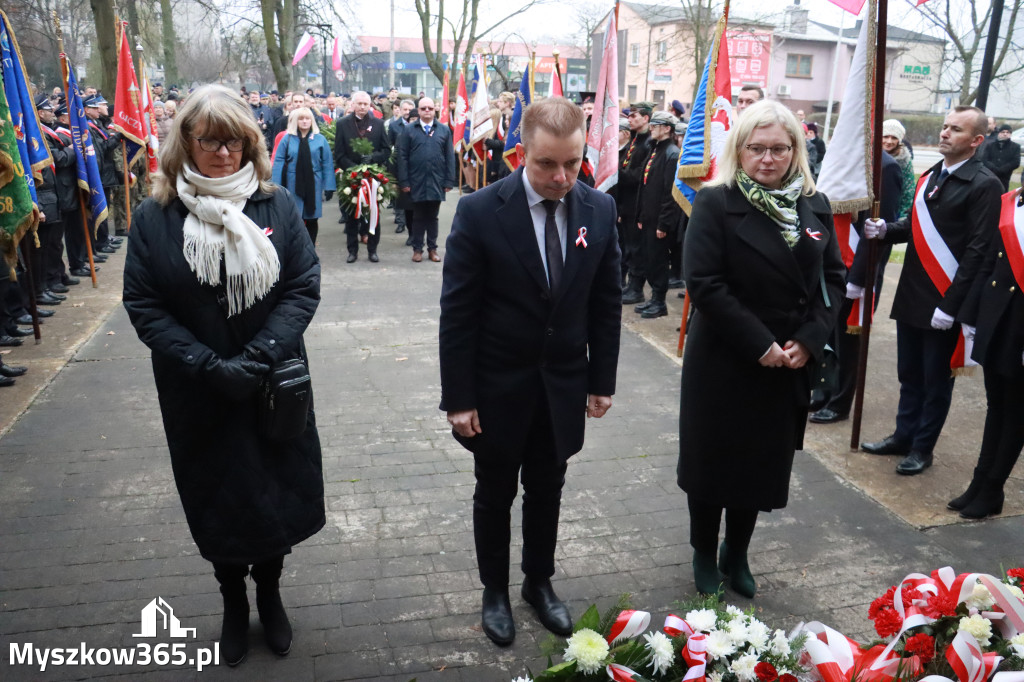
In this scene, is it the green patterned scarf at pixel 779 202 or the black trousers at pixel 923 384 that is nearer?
the green patterned scarf at pixel 779 202

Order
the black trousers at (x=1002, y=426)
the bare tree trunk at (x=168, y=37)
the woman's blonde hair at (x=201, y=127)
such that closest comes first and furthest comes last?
1. the woman's blonde hair at (x=201, y=127)
2. the black trousers at (x=1002, y=426)
3. the bare tree trunk at (x=168, y=37)

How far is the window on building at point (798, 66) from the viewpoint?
55719 mm

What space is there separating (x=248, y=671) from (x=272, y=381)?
1.15m

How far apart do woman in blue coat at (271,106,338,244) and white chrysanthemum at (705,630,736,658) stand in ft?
29.5

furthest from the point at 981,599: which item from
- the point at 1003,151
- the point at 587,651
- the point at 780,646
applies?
the point at 1003,151

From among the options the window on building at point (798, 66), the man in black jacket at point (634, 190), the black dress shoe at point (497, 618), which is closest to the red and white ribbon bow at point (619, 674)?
the black dress shoe at point (497, 618)

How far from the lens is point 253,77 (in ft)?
223

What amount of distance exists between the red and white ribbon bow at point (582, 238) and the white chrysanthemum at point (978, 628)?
1.68m

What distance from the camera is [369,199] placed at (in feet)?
38.3

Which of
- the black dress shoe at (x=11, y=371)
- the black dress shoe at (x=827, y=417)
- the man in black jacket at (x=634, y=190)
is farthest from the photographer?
the man in black jacket at (x=634, y=190)

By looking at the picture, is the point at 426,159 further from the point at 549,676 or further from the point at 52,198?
the point at 549,676

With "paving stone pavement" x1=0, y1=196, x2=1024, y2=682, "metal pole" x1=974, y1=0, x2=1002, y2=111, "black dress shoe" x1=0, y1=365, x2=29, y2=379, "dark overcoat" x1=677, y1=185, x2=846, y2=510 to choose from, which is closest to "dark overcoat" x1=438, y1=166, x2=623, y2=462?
"dark overcoat" x1=677, y1=185, x2=846, y2=510

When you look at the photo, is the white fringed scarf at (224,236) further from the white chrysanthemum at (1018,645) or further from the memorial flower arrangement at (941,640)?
the white chrysanthemum at (1018,645)

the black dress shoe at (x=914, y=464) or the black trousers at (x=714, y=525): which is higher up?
the black trousers at (x=714, y=525)
